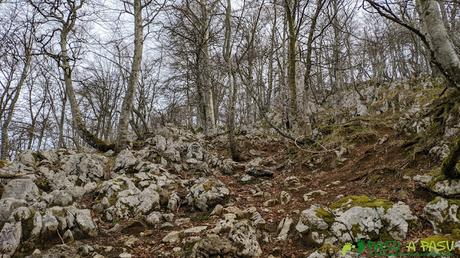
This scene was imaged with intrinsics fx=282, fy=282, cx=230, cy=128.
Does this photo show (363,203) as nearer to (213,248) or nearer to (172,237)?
(213,248)

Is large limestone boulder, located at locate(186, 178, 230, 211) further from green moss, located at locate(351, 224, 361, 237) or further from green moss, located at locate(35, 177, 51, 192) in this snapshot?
green moss, located at locate(35, 177, 51, 192)

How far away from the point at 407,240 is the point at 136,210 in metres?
3.93

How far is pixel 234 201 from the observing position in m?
5.26

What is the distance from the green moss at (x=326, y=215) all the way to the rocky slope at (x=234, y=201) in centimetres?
2

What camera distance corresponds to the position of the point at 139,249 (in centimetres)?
368

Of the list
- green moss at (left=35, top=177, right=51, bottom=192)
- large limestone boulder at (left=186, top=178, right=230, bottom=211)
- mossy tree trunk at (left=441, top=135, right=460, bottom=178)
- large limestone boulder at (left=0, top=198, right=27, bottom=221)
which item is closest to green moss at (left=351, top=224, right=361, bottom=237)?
mossy tree trunk at (left=441, top=135, right=460, bottom=178)

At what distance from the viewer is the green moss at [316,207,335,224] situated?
136 inches

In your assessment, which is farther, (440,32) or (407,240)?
(440,32)

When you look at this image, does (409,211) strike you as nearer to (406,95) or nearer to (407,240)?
(407,240)

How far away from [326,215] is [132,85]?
21.6ft

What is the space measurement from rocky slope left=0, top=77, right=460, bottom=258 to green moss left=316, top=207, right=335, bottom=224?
2 centimetres

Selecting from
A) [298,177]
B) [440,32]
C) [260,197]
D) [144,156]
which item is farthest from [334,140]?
[144,156]

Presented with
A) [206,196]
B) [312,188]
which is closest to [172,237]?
[206,196]

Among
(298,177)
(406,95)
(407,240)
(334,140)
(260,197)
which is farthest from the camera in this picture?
(406,95)
